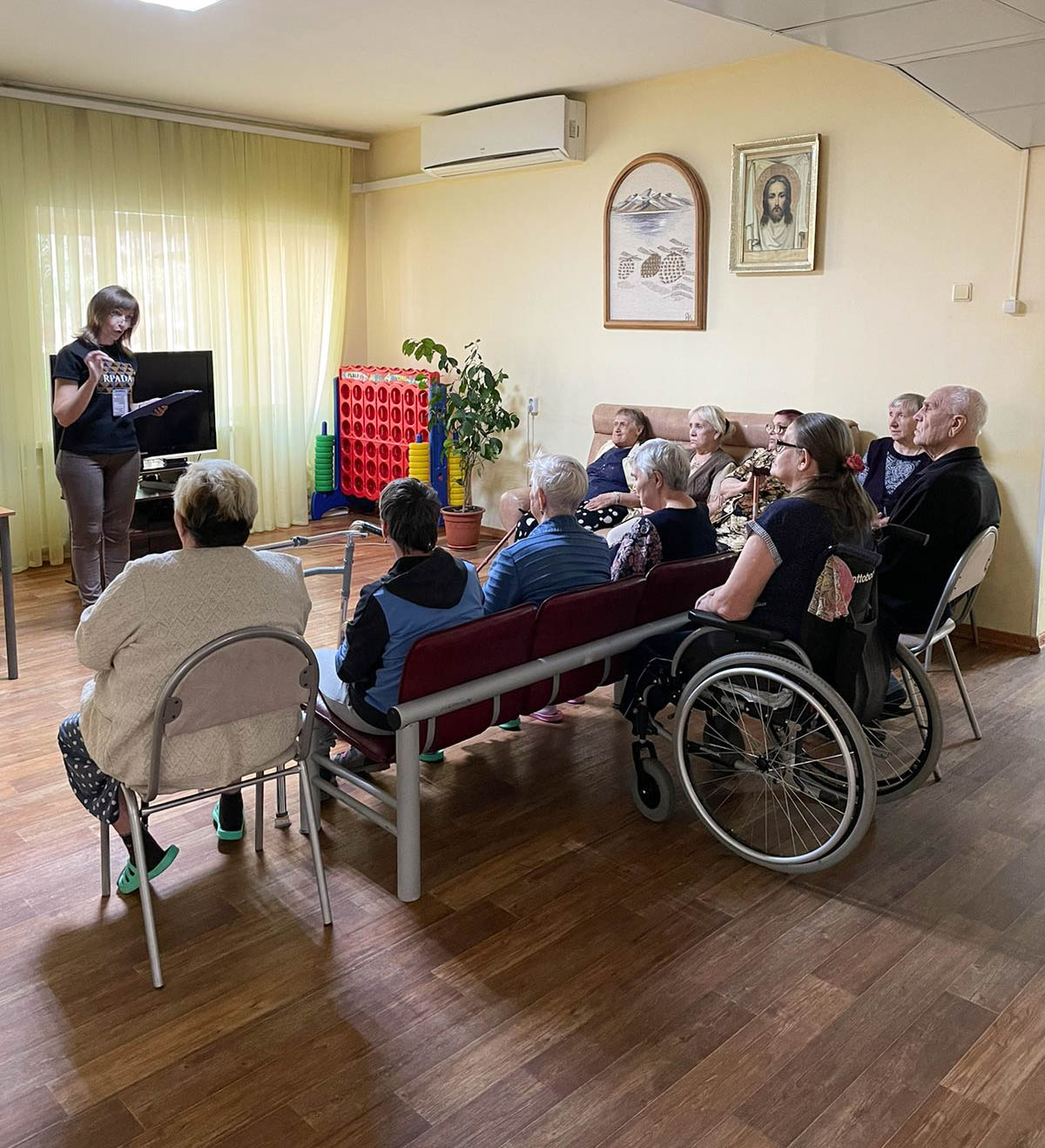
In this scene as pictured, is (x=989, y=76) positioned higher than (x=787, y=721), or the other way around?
(x=989, y=76)

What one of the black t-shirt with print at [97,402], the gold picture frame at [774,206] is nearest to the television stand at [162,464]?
the black t-shirt with print at [97,402]

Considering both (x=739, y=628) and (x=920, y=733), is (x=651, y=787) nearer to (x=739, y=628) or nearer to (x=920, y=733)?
(x=739, y=628)

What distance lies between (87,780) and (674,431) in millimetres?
3801

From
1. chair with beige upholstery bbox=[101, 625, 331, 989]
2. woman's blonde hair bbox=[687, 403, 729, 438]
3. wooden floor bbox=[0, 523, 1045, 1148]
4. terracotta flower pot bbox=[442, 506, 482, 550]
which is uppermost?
woman's blonde hair bbox=[687, 403, 729, 438]

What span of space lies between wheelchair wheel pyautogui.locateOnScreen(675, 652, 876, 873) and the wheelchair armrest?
0.24 ft

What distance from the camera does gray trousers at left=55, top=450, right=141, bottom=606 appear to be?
491cm

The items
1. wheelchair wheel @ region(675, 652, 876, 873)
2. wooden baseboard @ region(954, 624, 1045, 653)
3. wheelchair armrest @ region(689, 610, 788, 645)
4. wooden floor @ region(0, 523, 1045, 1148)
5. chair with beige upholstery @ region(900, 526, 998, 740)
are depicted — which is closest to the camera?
wooden floor @ region(0, 523, 1045, 1148)

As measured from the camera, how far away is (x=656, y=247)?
5.68m

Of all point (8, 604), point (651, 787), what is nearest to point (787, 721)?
point (651, 787)

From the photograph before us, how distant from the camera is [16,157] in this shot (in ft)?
18.5

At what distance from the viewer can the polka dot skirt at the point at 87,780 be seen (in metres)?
2.46

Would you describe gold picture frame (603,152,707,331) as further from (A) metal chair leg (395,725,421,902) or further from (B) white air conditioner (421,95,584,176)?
(A) metal chair leg (395,725,421,902)

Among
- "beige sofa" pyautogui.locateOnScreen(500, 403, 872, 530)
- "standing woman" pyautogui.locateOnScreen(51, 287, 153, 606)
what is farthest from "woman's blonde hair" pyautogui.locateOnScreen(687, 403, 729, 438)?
"standing woman" pyautogui.locateOnScreen(51, 287, 153, 606)

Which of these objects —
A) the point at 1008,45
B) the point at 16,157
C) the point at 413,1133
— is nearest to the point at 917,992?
the point at 413,1133
